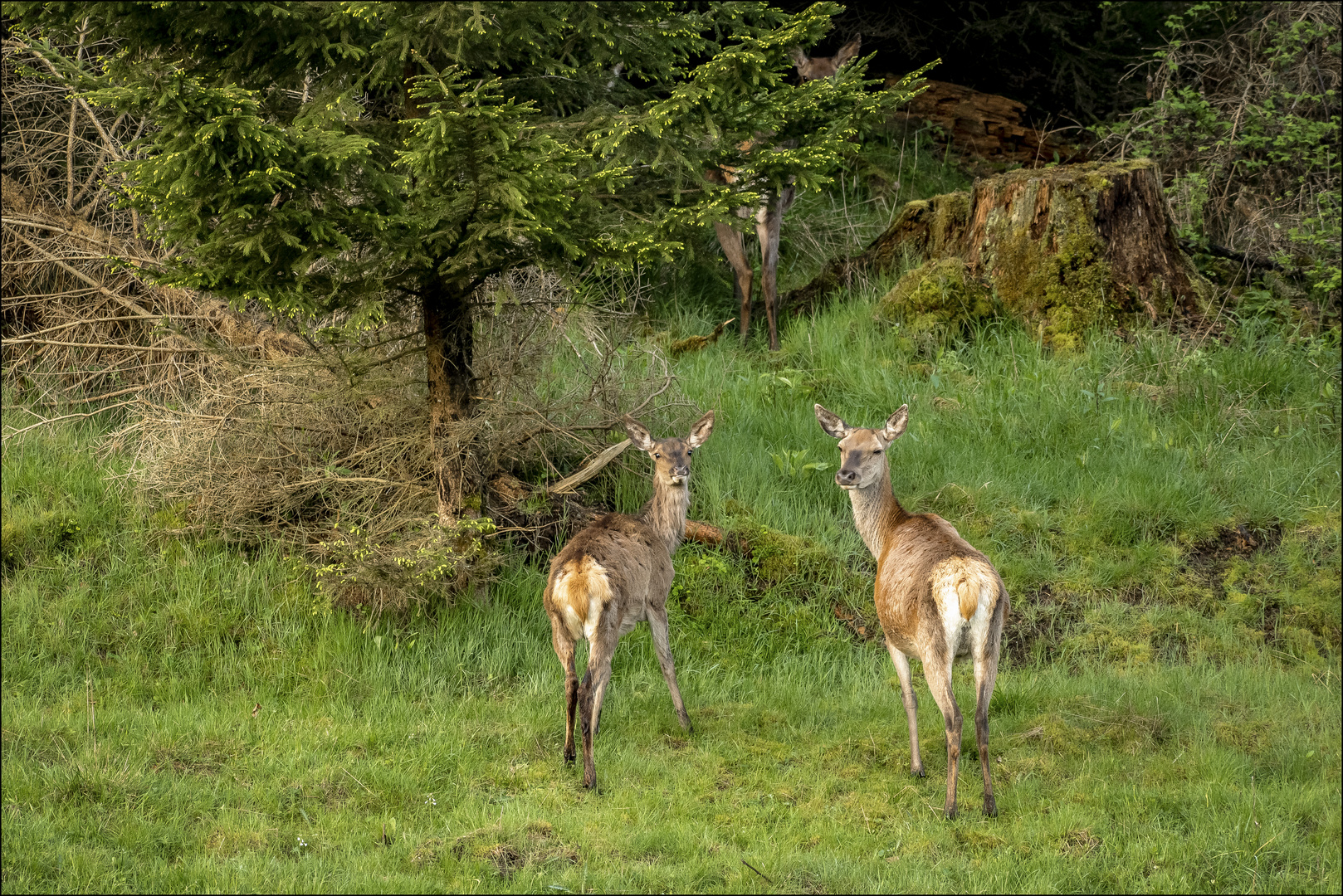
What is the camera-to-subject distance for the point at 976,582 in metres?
6.22

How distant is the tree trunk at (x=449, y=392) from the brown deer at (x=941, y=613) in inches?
104

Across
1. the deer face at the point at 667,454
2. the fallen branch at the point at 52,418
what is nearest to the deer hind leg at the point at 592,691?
the deer face at the point at 667,454

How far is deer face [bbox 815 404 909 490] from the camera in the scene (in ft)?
25.2

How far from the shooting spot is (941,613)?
20.7ft

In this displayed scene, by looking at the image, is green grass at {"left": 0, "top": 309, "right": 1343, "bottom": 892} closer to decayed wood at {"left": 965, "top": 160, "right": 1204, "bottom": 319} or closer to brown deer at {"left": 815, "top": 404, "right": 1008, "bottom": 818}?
brown deer at {"left": 815, "top": 404, "right": 1008, "bottom": 818}

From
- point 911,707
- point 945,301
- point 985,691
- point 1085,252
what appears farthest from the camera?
point 945,301

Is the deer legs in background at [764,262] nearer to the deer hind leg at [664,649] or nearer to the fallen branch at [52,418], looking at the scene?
the deer hind leg at [664,649]

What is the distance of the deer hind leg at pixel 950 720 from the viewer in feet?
20.5

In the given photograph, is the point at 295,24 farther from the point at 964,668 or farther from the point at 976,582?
the point at 964,668

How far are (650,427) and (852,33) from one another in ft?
28.3

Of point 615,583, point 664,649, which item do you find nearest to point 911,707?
point 664,649

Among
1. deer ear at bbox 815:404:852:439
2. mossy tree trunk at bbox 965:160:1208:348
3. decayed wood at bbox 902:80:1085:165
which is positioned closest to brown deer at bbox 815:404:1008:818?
deer ear at bbox 815:404:852:439

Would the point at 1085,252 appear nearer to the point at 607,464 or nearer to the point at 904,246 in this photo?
the point at 904,246

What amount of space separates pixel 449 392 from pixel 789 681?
9.77ft
